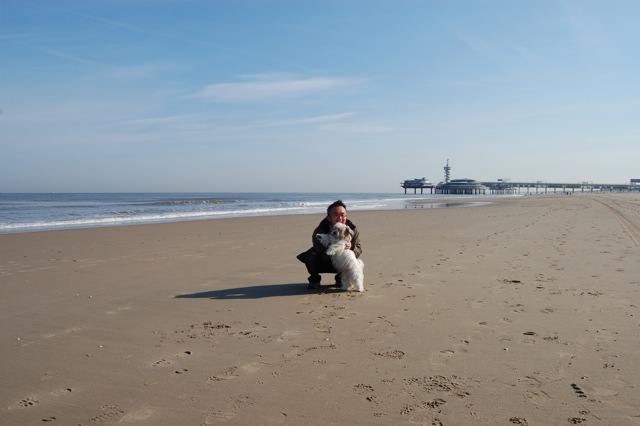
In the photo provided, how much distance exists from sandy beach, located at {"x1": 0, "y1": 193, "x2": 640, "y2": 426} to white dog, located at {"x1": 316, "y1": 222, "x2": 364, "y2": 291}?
9.6 inches

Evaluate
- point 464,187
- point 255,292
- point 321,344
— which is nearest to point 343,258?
point 255,292

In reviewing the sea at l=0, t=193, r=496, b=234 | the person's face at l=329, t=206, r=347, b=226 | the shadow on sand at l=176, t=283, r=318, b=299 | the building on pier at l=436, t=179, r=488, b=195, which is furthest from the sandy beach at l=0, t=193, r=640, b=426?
the building on pier at l=436, t=179, r=488, b=195

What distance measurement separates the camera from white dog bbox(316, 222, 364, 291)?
284 inches

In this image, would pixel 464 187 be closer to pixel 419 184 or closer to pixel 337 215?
pixel 419 184

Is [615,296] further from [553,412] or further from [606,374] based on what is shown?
[553,412]

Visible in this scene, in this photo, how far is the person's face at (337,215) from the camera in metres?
7.35

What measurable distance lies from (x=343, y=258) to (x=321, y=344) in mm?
2569

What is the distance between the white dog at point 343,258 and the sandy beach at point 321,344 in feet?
0.80

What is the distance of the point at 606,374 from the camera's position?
12.9ft

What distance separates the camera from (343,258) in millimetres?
7258

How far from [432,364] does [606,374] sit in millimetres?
1339

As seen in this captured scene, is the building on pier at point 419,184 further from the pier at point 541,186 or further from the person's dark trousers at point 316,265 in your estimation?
the person's dark trousers at point 316,265

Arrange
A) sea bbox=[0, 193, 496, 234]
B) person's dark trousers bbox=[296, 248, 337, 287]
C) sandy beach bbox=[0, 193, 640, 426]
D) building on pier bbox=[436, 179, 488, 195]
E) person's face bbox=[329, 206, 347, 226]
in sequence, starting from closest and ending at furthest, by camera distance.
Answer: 1. sandy beach bbox=[0, 193, 640, 426]
2. person's face bbox=[329, 206, 347, 226]
3. person's dark trousers bbox=[296, 248, 337, 287]
4. sea bbox=[0, 193, 496, 234]
5. building on pier bbox=[436, 179, 488, 195]

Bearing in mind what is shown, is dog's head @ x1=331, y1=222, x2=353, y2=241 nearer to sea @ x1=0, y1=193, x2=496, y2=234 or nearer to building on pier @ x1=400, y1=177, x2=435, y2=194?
sea @ x1=0, y1=193, x2=496, y2=234
